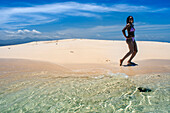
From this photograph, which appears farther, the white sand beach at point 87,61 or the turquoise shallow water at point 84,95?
the white sand beach at point 87,61

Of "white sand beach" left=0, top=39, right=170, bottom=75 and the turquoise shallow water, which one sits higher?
"white sand beach" left=0, top=39, right=170, bottom=75

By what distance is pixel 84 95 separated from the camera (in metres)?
3.08

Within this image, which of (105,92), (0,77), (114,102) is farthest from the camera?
(0,77)

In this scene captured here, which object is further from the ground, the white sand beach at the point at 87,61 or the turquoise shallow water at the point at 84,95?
the white sand beach at the point at 87,61

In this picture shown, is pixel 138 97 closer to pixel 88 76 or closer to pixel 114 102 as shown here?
pixel 114 102

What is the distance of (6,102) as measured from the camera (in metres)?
2.80

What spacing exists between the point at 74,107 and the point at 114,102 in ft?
2.49

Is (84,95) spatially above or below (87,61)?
below

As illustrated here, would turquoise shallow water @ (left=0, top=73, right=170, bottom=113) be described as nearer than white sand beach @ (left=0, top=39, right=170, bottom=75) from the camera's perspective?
Yes

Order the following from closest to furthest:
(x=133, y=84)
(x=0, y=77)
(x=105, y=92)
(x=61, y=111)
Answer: (x=61, y=111), (x=105, y=92), (x=133, y=84), (x=0, y=77)

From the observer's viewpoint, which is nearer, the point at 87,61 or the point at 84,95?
the point at 84,95

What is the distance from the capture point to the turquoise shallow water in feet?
8.41

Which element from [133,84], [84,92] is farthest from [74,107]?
[133,84]

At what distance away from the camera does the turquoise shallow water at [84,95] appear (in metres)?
2.56
